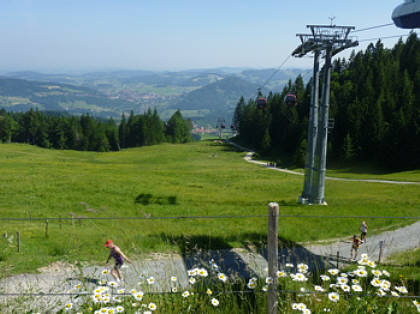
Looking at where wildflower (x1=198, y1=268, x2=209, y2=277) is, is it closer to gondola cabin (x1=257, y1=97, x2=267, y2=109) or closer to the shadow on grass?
the shadow on grass

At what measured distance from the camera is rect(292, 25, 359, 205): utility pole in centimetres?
2495

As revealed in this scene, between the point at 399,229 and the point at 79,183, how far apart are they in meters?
28.7

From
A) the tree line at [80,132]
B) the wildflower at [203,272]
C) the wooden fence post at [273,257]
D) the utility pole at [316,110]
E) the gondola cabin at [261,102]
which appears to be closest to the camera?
the wooden fence post at [273,257]

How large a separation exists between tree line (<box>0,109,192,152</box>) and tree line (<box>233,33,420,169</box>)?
135 feet

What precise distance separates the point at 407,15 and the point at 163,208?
20.8 meters

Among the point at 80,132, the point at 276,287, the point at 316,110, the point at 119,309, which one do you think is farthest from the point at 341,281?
the point at 80,132

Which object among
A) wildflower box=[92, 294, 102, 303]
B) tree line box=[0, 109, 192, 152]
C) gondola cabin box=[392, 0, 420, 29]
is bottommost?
tree line box=[0, 109, 192, 152]

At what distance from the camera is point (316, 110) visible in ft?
88.3

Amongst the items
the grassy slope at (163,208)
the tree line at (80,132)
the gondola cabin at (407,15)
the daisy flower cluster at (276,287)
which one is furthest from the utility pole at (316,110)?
the tree line at (80,132)

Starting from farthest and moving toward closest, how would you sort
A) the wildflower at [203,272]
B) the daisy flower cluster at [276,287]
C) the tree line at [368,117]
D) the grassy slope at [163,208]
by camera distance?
1. the tree line at [368,117]
2. the grassy slope at [163,208]
3. the wildflower at [203,272]
4. the daisy flower cluster at [276,287]

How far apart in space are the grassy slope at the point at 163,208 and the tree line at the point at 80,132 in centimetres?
8982

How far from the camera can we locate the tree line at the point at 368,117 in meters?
70.4

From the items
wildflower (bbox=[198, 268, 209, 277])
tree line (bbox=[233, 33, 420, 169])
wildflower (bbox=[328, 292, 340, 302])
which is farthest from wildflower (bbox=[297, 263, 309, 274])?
tree line (bbox=[233, 33, 420, 169])

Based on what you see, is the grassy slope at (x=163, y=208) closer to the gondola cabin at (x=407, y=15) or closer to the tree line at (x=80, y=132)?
the gondola cabin at (x=407, y=15)
